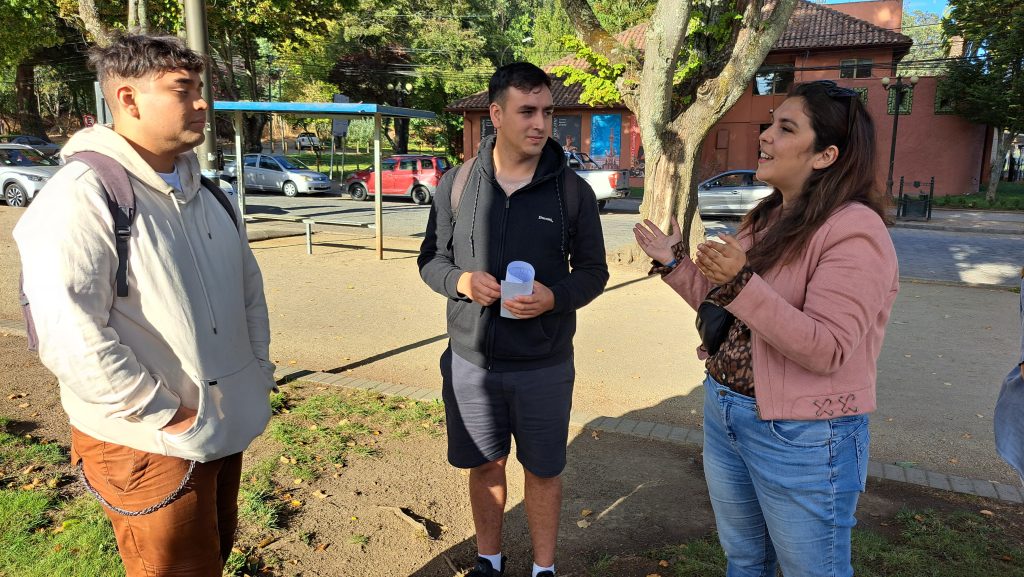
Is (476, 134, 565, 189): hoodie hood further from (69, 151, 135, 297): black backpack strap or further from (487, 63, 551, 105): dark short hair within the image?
(69, 151, 135, 297): black backpack strap

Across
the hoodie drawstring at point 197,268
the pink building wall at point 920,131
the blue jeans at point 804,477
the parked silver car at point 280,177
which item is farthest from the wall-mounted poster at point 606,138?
the hoodie drawstring at point 197,268

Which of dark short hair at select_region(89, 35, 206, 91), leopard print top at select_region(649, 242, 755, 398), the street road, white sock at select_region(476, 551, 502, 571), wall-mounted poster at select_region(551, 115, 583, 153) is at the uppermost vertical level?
wall-mounted poster at select_region(551, 115, 583, 153)

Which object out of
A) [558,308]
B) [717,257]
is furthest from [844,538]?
[558,308]

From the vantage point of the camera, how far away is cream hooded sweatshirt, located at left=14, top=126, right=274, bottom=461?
1.79 meters

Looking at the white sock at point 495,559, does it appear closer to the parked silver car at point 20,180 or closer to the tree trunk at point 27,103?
the parked silver car at point 20,180

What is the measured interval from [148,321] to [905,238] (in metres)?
16.9

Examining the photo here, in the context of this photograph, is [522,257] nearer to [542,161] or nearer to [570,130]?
[542,161]

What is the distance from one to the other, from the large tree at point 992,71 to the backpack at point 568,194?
26.9 meters

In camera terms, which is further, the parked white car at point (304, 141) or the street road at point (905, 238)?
the parked white car at point (304, 141)

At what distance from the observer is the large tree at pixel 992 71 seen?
2478 centimetres

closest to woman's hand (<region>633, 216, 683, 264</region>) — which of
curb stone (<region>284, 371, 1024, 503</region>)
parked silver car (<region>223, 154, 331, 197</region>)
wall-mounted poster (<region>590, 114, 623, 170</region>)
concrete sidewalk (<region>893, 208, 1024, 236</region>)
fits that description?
curb stone (<region>284, 371, 1024, 503</region>)

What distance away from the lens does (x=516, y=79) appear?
110 inches

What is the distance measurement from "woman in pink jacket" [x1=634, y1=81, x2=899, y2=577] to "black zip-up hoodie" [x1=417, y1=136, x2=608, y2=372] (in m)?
0.77

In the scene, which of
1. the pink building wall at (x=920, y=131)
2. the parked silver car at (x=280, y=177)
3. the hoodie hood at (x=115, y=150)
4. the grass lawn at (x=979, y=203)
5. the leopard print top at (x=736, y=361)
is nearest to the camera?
the hoodie hood at (x=115, y=150)
